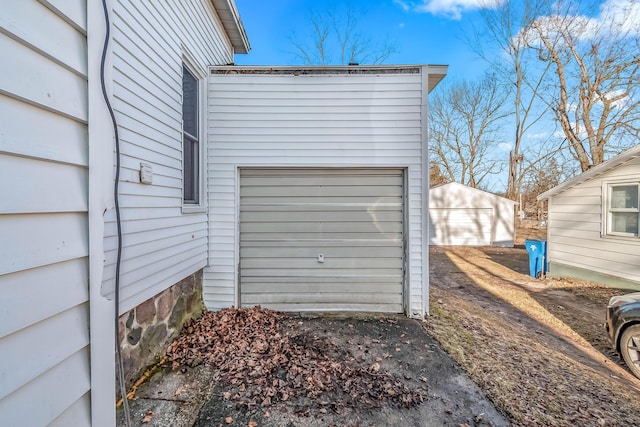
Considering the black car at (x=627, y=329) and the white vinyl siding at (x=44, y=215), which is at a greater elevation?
the white vinyl siding at (x=44, y=215)

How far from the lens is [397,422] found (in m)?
2.26

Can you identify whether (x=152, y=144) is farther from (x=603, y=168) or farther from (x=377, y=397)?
(x=603, y=168)

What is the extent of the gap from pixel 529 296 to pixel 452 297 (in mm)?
1873

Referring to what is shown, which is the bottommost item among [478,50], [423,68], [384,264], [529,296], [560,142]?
[529,296]

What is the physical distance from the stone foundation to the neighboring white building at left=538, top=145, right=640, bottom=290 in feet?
28.3

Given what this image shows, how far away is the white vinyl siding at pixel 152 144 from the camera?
233 cm

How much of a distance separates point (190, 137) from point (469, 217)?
13428 millimetres

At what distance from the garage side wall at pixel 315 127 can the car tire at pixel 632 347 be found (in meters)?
2.25

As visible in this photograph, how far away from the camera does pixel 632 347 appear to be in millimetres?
3221

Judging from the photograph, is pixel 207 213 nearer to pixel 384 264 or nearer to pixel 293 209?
pixel 293 209

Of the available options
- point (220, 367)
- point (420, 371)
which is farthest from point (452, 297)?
point (220, 367)

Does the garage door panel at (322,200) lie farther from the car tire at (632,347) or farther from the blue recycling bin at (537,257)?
the blue recycling bin at (537,257)

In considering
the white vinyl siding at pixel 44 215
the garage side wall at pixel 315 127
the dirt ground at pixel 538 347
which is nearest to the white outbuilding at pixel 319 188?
the garage side wall at pixel 315 127

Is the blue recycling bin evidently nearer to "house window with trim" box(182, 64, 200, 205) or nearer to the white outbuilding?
the white outbuilding
